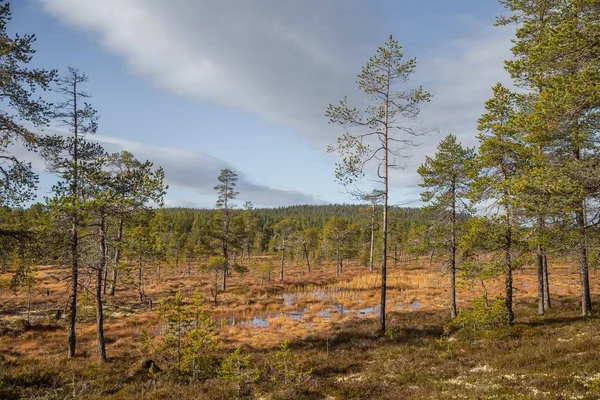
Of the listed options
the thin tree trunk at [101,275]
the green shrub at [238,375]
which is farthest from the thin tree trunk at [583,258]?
the thin tree trunk at [101,275]

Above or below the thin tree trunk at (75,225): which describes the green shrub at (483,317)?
below

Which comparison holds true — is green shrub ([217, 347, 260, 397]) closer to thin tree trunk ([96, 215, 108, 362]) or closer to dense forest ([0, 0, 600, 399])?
dense forest ([0, 0, 600, 399])

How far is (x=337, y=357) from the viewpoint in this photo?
15391 mm

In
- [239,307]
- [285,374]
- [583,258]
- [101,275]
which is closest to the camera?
[285,374]

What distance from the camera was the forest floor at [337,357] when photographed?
933cm

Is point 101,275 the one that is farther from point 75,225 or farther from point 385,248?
point 385,248

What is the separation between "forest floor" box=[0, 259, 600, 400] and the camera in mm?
9328

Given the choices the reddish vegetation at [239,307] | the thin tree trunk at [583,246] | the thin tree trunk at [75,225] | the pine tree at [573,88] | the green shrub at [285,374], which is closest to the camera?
the pine tree at [573,88]

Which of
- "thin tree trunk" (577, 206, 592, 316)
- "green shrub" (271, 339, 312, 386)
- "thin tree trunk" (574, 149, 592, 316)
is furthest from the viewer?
"thin tree trunk" (577, 206, 592, 316)

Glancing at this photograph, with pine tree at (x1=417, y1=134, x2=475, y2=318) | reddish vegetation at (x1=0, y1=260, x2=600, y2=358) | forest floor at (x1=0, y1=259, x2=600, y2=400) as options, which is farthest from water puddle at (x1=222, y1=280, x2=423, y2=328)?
pine tree at (x1=417, y1=134, x2=475, y2=318)

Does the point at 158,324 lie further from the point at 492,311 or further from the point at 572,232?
the point at 572,232

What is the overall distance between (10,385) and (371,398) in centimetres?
1272

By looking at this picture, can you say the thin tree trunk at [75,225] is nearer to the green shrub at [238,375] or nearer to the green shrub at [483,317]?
the green shrub at [238,375]

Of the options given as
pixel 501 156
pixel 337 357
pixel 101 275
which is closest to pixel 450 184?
pixel 501 156
